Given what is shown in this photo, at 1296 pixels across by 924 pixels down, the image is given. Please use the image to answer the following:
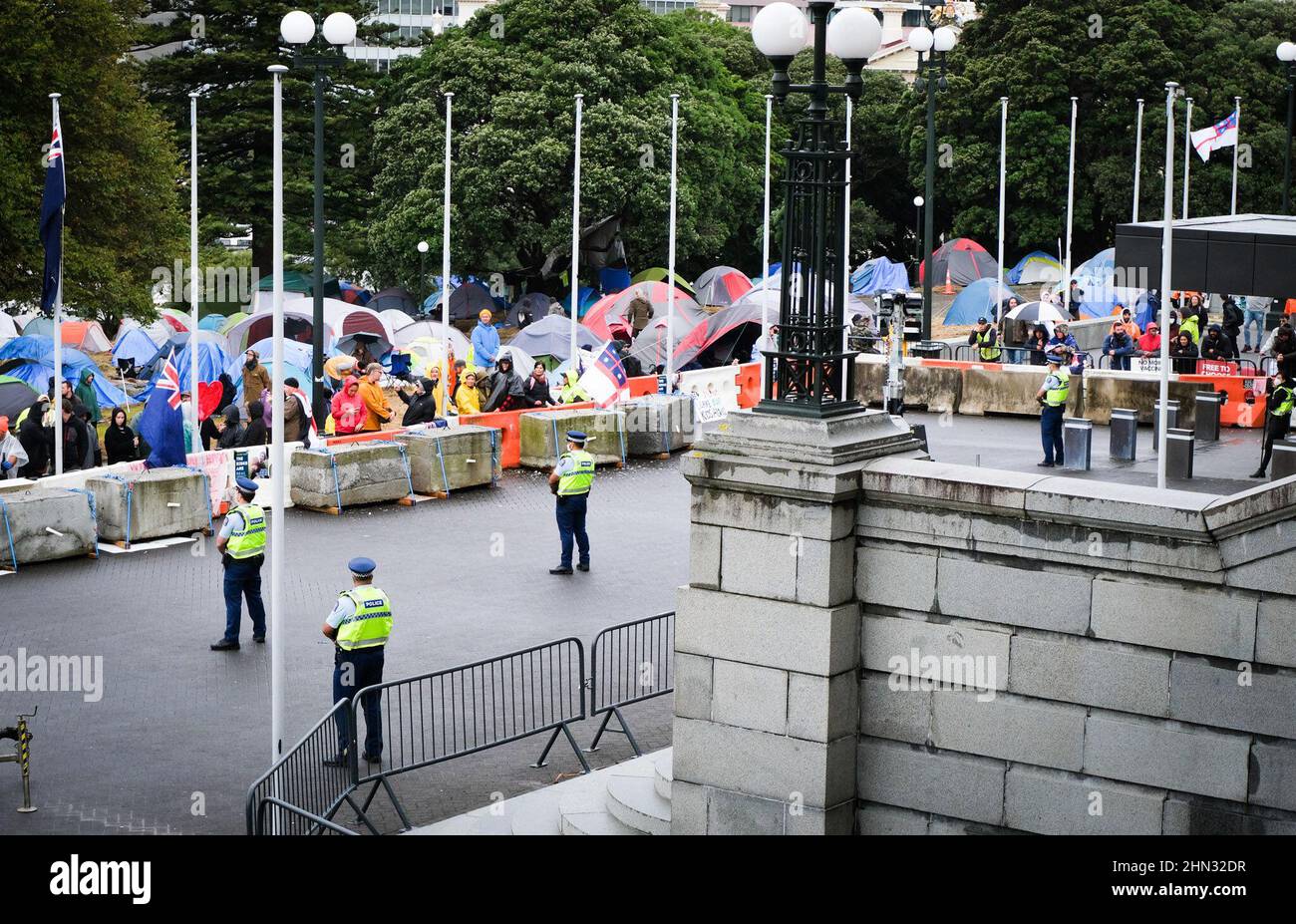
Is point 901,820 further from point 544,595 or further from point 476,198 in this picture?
point 476,198

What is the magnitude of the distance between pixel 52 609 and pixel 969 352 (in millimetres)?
25433

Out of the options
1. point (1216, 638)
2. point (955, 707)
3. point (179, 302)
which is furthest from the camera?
point (179, 302)

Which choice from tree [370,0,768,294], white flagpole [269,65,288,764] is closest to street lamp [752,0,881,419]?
white flagpole [269,65,288,764]

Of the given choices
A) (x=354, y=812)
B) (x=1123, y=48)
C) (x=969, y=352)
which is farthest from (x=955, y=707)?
(x=1123, y=48)

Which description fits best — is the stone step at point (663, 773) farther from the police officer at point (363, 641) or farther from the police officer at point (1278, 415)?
the police officer at point (1278, 415)

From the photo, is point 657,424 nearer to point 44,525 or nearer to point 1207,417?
point 1207,417

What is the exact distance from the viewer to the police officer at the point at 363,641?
13547 millimetres

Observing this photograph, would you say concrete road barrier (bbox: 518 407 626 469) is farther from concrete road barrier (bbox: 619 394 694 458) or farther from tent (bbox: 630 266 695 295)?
tent (bbox: 630 266 695 295)

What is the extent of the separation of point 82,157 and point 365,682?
78.0ft

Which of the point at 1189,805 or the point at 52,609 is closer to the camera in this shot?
the point at 1189,805

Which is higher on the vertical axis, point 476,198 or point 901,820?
point 476,198

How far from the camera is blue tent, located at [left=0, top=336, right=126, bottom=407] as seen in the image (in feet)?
101

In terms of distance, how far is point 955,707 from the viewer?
10336 mm

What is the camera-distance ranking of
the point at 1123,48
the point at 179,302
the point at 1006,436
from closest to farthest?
the point at 1006,436 < the point at 179,302 < the point at 1123,48
